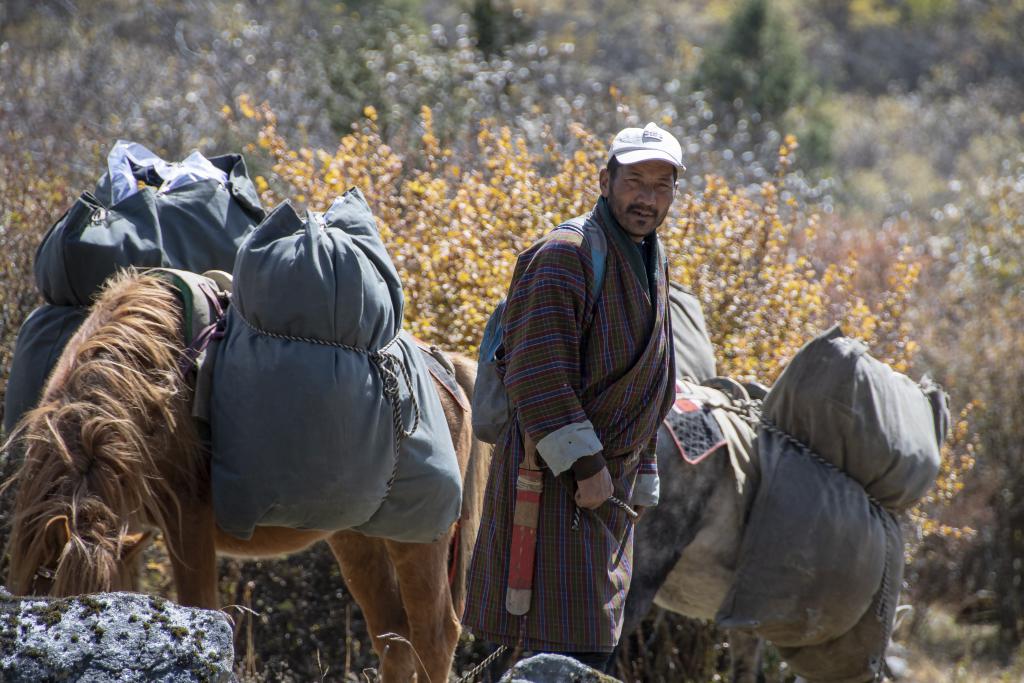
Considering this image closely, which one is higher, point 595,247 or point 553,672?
point 595,247

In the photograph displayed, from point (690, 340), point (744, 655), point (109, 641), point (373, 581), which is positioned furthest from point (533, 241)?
point (109, 641)

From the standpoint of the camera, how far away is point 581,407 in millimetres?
2961

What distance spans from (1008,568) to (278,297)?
22.5 ft

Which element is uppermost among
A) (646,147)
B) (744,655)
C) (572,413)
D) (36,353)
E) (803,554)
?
(646,147)

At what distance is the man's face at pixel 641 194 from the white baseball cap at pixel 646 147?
29 mm

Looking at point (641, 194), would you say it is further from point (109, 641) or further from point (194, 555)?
point (109, 641)

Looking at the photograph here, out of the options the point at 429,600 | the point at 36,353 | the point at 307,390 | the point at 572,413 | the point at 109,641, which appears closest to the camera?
the point at 109,641

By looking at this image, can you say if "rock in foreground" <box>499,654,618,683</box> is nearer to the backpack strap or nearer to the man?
the man

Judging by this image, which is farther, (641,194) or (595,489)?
(641,194)

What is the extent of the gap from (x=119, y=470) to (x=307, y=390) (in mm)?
551

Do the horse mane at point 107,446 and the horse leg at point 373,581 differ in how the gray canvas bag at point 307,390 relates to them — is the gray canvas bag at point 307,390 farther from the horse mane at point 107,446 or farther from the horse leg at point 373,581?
the horse leg at point 373,581

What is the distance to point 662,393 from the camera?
125 inches

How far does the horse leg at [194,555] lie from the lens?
10.6 ft

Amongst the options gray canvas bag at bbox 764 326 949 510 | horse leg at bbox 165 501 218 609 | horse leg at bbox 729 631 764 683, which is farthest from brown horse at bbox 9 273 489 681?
horse leg at bbox 729 631 764 683
